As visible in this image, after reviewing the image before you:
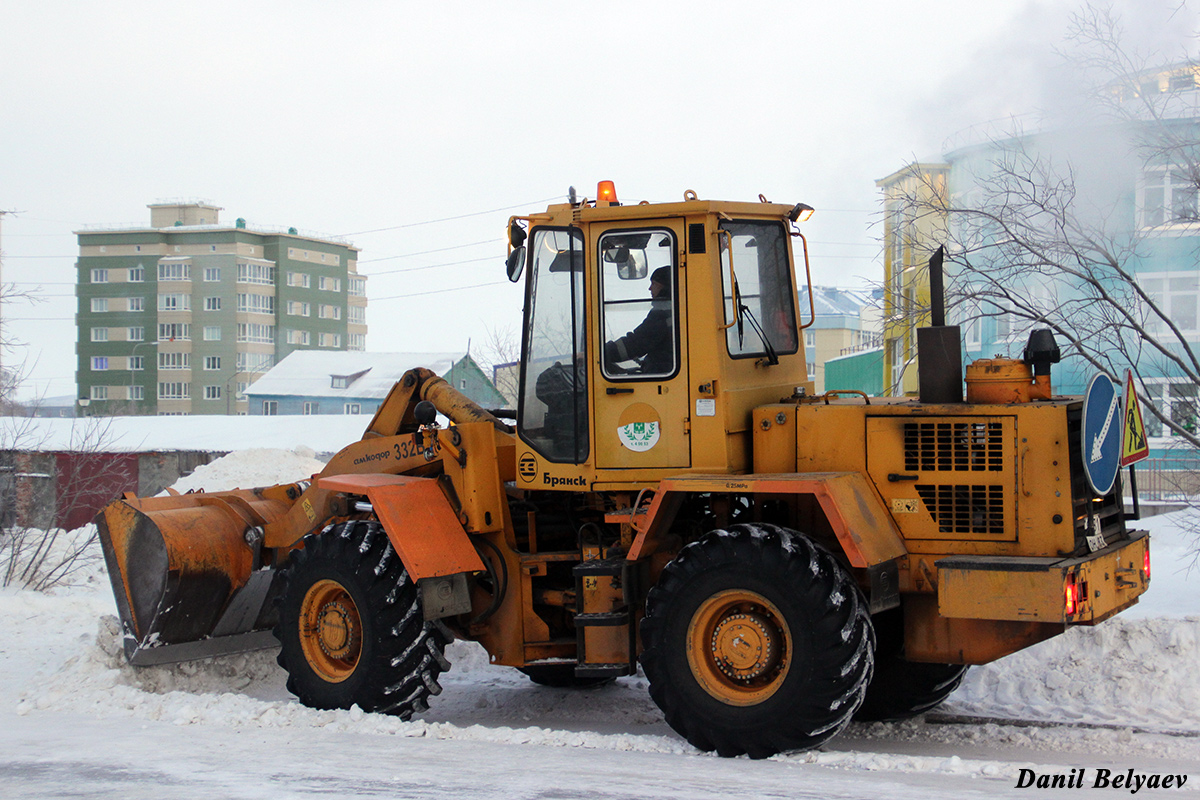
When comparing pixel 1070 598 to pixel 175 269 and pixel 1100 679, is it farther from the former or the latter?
pixel 175 269

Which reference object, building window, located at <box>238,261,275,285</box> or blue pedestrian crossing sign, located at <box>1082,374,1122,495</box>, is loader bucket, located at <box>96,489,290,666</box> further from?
building window, located at <box>238,261,275,285</box>

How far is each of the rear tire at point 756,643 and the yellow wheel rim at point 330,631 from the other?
6.70ft

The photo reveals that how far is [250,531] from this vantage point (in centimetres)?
804

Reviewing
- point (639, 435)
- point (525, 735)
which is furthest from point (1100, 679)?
point (525, 735)

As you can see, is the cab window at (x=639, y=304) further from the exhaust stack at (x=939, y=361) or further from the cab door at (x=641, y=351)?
the exhaust stack at (x=939, y=361)

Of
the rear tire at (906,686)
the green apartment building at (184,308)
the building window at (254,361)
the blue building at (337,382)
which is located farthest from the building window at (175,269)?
the rear tire at (906,686)

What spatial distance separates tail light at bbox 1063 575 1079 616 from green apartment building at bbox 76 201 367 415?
246 ft

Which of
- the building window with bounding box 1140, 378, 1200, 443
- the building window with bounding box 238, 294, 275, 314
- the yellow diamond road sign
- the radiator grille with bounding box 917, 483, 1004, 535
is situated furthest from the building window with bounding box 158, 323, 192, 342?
the yellow diamond road sign

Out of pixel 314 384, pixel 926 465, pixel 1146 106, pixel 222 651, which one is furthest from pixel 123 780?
pixel 314 384

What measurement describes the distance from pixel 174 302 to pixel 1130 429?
7982cm

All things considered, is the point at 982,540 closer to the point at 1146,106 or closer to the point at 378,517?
the point at 378,517

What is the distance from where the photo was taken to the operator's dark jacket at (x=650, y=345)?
6523 mm

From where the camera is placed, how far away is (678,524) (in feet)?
22.5

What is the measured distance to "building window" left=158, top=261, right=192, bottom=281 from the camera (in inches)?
3078
